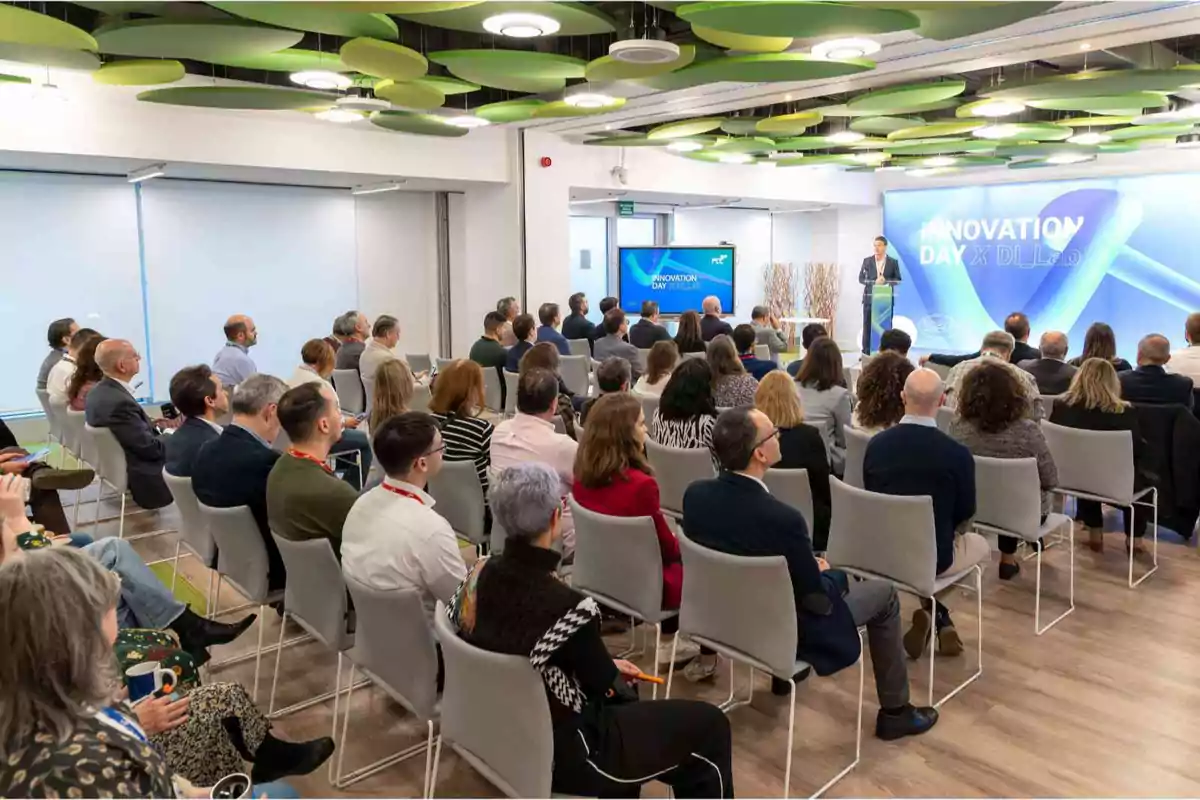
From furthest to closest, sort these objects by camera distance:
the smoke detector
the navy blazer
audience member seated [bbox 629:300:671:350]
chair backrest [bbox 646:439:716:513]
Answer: audience member seated [bbox 629:300:671:350]
the smoke detector
chair backrest [bbox 646:439:716:513]
the navy blazer

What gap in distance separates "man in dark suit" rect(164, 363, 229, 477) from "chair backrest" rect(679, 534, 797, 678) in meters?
2.46

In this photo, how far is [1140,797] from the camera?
9.72 ft

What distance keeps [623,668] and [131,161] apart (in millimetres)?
8326

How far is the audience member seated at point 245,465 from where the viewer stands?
3617 mm

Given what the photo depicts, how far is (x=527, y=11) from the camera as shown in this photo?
5156 mm

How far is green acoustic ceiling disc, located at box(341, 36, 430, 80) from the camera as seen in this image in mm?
5461

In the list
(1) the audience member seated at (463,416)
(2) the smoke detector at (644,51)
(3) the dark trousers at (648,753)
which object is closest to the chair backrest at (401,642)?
(3) the dark trousers at (648,753)

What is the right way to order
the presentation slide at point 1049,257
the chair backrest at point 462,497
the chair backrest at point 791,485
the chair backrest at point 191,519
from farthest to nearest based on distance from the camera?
the presentation slide at point 1049,257
the chair backrest at point 462,497
the chair backrest at point 791,485
the chair backrest at point 191,519

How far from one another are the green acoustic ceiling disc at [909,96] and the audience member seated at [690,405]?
4220mm

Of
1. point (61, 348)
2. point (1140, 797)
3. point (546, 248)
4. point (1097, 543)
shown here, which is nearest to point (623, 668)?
point (1140, 797)

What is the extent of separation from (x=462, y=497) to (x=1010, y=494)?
264cm

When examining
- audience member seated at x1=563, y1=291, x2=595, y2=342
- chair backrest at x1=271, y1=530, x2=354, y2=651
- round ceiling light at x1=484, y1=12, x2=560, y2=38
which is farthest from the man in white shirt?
audience member seated at x1=563, y1=291, x2=595, y2=342

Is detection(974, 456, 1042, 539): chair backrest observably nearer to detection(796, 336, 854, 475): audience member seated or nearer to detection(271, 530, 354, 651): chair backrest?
detection(796, 336, 854, 475): audience member seated

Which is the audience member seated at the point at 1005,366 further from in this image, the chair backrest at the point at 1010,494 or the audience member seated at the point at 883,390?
the chair backrest at the point at 1010,494
